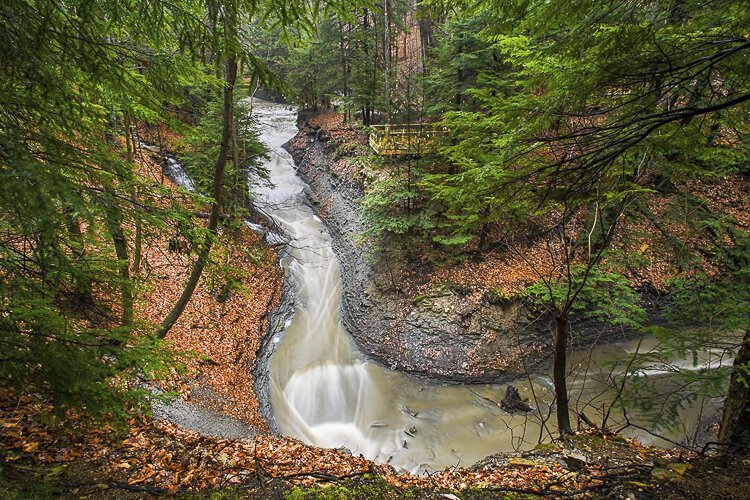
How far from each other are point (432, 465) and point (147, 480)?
21.1 feet

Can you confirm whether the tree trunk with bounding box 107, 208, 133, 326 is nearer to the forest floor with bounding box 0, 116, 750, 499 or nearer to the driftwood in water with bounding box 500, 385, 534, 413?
the forest floor with bounding box 0, 116, 750, 499

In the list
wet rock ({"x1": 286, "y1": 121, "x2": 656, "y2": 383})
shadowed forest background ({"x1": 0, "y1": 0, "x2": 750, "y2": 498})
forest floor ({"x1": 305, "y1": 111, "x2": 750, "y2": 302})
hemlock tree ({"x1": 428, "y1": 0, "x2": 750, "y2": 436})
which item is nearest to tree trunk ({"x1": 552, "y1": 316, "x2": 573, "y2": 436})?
shadowed forest background ({"x1": 0, "y1": 0, "x2": 750, "y2": 498})

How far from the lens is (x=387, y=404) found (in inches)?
404

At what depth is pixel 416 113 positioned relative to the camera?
14.9m

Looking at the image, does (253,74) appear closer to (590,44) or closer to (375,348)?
(590,44)

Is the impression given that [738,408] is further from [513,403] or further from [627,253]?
[627,253]

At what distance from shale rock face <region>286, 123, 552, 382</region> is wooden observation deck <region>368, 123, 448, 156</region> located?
3.76 meters

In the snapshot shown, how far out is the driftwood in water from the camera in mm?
9672

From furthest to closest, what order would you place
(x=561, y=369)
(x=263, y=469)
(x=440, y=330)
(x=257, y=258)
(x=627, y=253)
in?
(x=440, y=330) → (x=627, y=253) → (x=257, y=258) → (x=561, y=369) → (x=263, y=469)

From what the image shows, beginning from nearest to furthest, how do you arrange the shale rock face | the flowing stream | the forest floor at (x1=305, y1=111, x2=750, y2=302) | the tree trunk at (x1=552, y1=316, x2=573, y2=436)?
the tree trunk at (x1=552, y1=316, x2=573, y2=436), the flowing stream, the shale rock face, the forest floor at (x1=305, y1=111, x2=750, y2=302)

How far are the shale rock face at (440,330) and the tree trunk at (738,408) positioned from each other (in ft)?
16.2

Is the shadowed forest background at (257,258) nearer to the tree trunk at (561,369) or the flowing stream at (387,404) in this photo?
the tree trunk at (561,369)

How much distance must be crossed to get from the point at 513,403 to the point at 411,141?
927cm

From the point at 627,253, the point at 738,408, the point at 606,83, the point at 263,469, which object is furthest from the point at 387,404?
the point at 606,83
